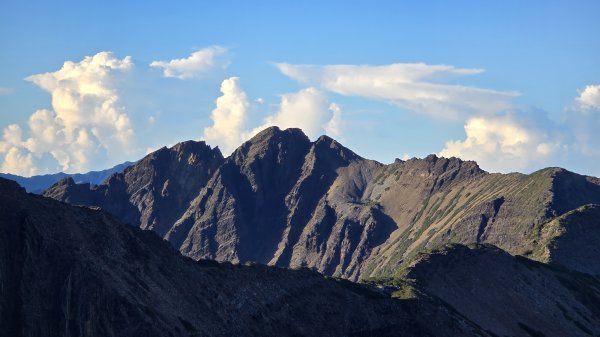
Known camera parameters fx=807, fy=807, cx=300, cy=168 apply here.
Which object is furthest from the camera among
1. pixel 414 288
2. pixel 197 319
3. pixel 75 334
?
pixel 414 288

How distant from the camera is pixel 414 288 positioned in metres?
180

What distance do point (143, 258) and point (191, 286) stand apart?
31.3 ft

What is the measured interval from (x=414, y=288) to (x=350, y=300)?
27.8m

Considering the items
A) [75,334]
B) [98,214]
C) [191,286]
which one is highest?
[98,214]

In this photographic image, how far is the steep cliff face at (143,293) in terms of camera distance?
111m

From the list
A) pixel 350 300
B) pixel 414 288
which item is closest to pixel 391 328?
pixel 350 300

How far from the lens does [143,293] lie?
121m

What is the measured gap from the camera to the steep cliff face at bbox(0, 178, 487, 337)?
365 feet

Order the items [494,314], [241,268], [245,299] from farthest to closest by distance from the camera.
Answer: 1. [494,314]
2. [241,268]
3. [245,299]

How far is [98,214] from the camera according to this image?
131750mm

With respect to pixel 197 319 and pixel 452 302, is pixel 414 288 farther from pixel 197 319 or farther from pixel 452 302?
pixel 197 319

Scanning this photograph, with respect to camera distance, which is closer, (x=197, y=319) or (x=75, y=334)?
(x=75, y=334)

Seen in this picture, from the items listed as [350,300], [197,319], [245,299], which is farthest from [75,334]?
[350,300]

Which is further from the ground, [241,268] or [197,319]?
[241,268]
